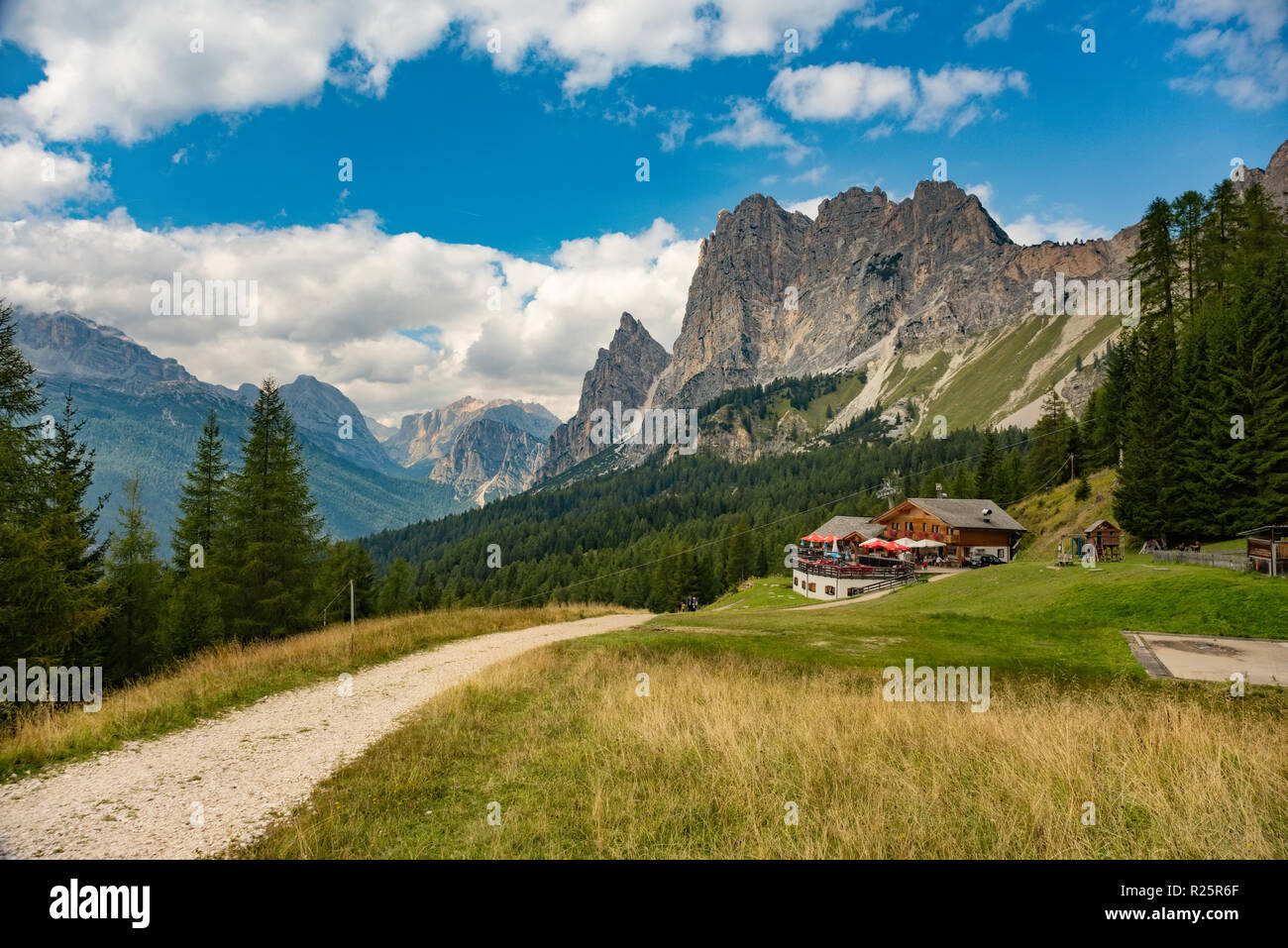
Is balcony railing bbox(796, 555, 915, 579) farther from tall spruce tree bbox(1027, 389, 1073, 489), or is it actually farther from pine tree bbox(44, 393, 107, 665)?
pine tree bbox(44, 393, 107, 665)

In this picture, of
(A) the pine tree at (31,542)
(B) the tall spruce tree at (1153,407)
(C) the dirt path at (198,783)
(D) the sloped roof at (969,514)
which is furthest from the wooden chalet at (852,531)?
(A) the pine tree at (31,542)

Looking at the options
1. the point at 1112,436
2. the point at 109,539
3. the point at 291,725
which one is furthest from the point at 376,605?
the point at 1112,436

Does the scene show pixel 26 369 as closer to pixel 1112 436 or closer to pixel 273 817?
pixel 273 817

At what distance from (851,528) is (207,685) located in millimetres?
76168

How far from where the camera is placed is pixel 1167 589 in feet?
74.9

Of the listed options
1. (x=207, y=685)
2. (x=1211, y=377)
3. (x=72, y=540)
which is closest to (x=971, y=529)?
(x=1211, y=377)

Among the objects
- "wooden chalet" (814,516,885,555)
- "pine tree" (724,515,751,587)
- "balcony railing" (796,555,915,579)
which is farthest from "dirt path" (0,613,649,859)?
"pine tree" (724,515,751,587)

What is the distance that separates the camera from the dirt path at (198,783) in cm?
630

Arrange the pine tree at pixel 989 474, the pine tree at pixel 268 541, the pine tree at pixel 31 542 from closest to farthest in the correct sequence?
1. the pine tree at pixel 31 542
2. the pine tree at pixel 268 541
3. the pine tree at pixel 989 474

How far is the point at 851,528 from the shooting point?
258 ft

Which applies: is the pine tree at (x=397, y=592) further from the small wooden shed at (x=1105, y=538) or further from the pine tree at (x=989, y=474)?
the pine tree at (x=989, y=474)

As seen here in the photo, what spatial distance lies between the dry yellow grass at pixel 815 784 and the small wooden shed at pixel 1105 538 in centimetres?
3627

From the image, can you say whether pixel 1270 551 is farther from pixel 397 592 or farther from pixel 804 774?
pixel 397 592
